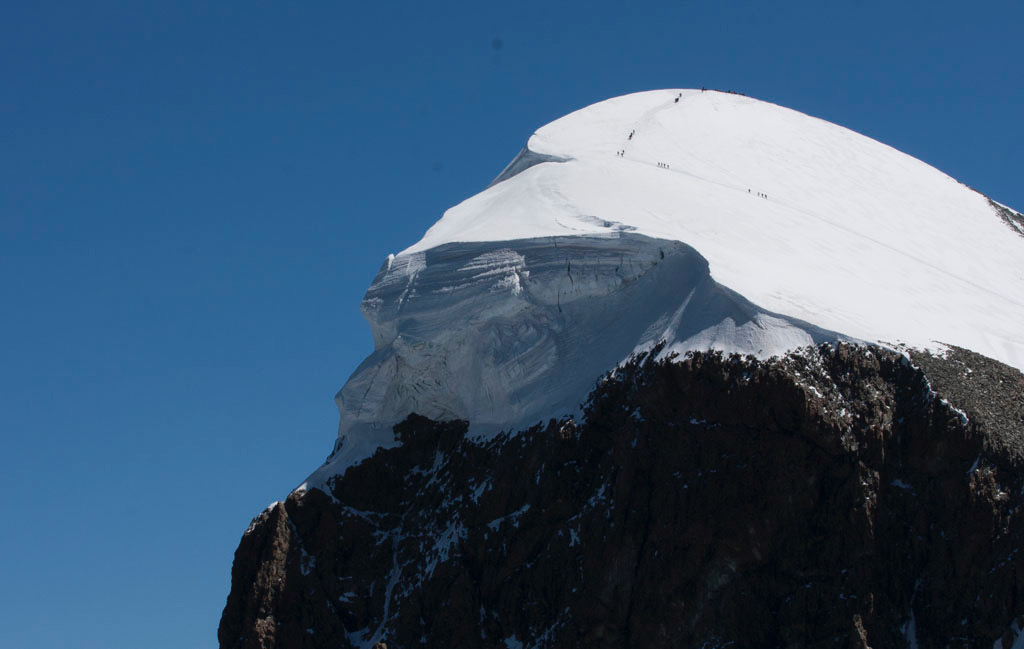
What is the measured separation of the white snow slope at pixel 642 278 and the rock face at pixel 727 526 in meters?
2.06

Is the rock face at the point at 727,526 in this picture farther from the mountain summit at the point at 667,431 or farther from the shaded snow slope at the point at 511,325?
the shaded snow slope at the point at 511,325

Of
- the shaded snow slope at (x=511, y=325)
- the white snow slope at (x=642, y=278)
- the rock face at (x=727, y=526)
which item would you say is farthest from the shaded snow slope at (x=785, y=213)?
the rock face at (x=727, y=526)

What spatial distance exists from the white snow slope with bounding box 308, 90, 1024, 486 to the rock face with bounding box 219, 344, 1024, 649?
2.06 metres

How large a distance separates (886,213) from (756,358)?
22631mm

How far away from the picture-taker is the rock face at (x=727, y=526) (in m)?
56.2

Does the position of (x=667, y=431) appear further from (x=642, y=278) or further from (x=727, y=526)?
(x=642, y=278)

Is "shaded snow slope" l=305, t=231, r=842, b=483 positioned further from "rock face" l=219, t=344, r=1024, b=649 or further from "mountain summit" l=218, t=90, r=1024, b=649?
"rock face" l=219, t=344, r=1024, b=649

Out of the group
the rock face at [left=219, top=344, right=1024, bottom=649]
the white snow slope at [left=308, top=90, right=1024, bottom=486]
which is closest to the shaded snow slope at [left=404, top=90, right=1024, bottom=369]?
the white snow slope at [left=308, top=90, right=1024, bottom=486]

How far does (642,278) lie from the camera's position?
223ft

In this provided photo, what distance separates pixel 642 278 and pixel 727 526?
13.3m

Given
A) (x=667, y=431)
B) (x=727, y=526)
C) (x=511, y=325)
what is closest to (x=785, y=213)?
(x=511, y=325)

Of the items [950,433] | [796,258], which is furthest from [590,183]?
[950,433]

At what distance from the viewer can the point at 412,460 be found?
70.1 m

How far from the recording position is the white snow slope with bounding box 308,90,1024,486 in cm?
6412
